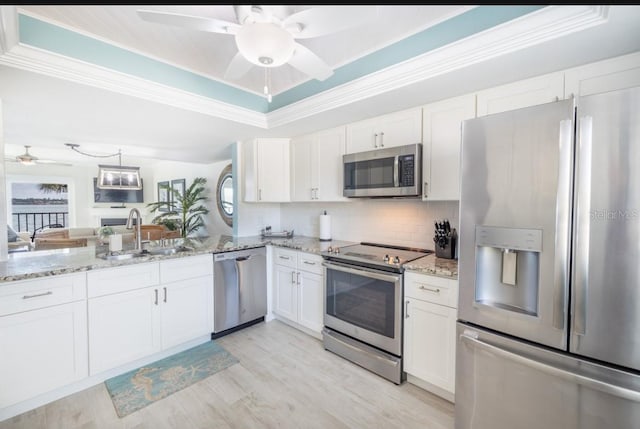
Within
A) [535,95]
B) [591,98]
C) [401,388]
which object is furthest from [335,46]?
[401,388]

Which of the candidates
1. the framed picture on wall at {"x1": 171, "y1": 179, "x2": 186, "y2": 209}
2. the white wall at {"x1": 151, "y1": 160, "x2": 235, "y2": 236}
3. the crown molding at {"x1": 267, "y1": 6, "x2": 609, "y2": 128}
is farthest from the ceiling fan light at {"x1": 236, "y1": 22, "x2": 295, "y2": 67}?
the framed picture on wall at {"x1": 171, "y1": 179, "x2": 186, "y2": 209}

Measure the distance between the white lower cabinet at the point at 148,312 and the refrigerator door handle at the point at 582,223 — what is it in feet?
8.84

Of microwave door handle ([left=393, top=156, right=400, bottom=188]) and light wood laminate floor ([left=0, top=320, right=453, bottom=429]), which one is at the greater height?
microwave door handle ([left=393, top=156, right=400, bottom=188])

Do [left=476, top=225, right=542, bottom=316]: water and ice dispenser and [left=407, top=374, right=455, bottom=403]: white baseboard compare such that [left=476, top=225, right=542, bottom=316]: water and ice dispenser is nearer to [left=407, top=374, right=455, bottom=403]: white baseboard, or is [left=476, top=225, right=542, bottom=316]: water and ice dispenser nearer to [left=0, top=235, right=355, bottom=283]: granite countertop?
[left=407, top=374, right=455, bottom=403]: white baseboard

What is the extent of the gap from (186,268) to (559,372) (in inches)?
105

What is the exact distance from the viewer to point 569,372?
1.30 m

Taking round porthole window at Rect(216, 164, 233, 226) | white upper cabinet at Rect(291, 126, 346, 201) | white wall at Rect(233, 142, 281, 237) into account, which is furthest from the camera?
round porthole window at Rect(216, 164, 233, 226)

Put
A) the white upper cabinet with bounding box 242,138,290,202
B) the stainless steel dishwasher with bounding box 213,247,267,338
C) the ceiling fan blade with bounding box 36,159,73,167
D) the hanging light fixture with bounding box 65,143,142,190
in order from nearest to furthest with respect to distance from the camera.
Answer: the stainless steel dishwasher with bounding box 213,247,267,338, the white upper cabinet with bounding box 242,138,290,202, the hanging light fixture with bounding box 65,143,142,190, the ceiling fan blade with bounding box 36,159,73,167

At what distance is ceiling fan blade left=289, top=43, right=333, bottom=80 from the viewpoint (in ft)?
A: 5.20

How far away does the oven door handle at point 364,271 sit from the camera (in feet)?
7.15

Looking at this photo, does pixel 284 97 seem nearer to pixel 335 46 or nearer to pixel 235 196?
pixel 335 46

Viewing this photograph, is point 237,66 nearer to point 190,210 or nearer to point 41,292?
point 41,292

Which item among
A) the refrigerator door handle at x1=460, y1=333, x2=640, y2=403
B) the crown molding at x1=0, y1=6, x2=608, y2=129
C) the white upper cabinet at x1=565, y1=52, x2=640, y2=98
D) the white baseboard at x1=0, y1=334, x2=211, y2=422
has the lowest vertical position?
the white baseboard at x1=0, y1=334, x2=211, y2=422

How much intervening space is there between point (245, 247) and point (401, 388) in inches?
75.4
